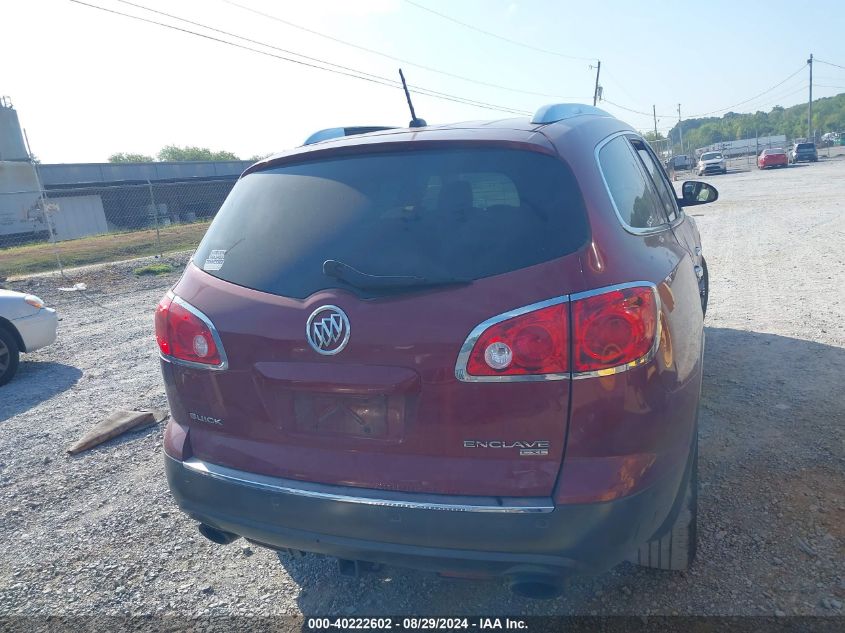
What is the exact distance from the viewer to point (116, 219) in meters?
35.4

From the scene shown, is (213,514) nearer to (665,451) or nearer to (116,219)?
(665,451)

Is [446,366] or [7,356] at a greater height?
[446,366]

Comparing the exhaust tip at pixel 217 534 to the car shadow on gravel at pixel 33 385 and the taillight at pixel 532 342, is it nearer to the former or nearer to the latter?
the taillight at pixel 532 342

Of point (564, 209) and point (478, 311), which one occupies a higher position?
point (564, 209)

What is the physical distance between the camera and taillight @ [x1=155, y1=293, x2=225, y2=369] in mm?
2445

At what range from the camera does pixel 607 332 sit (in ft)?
6.66

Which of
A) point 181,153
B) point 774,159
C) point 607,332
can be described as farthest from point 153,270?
point 181,153

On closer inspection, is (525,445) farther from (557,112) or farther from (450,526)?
(557,112)

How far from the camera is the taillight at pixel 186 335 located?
245 centimetres

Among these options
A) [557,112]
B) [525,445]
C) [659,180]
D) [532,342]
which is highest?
[557,112]

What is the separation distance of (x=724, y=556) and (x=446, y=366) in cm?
175

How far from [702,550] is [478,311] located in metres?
1.77

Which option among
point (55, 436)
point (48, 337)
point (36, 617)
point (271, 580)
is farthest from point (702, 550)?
point (48, 337)

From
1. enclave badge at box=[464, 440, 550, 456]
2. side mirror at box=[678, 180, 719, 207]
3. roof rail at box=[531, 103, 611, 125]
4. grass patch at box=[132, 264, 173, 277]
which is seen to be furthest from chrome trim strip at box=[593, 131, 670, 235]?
grass patch at box=[132, 264, 173, 277]
